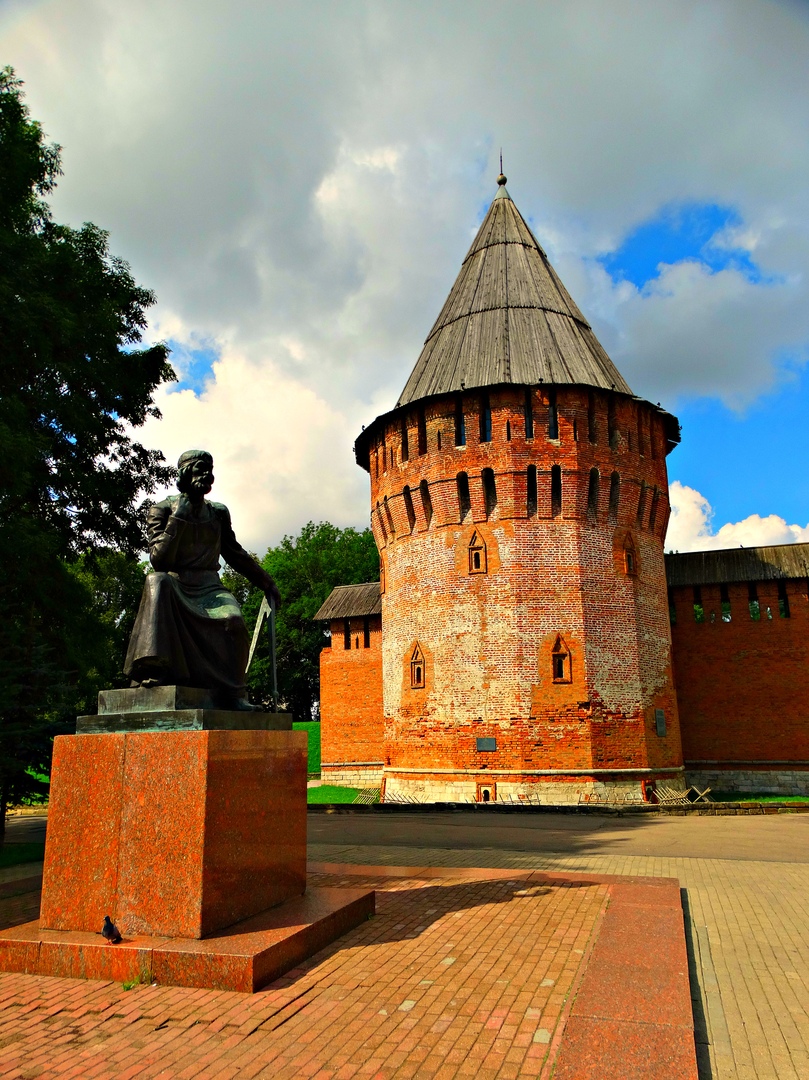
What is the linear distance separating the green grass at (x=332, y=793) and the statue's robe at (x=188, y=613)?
62.0ft

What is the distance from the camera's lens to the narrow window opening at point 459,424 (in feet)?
68.2

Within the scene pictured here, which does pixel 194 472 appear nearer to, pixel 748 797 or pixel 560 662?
pixel 560 662

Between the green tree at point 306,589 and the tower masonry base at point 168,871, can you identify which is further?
the green tree at point 306,589

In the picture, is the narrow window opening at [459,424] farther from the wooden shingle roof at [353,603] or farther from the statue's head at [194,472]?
the statue's head at [194,472]

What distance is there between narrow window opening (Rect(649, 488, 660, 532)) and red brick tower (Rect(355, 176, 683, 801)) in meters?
0.06

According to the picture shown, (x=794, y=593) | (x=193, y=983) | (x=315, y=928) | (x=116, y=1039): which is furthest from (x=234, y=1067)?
(x=794, y=593)

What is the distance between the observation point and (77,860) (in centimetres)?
439

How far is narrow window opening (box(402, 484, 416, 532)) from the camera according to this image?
21.5 m

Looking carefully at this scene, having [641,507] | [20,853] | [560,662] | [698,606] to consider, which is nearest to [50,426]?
[20,853]

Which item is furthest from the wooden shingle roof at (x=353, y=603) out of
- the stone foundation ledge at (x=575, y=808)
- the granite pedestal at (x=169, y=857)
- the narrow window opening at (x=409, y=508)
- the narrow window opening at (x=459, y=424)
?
the granite pedestal at (x=169, y=857)

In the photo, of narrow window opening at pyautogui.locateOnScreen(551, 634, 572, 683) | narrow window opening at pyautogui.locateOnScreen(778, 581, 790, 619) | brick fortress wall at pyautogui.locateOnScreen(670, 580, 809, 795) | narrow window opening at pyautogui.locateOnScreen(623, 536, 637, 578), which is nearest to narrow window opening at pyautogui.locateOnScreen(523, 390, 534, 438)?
narrow window opening at pyautogui.locateOnScreen(623, 536, 637, 578)

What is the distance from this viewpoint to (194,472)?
5328 mm

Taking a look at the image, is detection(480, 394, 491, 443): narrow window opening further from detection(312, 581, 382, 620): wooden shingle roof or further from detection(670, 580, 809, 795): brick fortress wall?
detection(670, 580, 809, 795): brick fortress wall

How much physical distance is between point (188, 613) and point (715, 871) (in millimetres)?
6798
